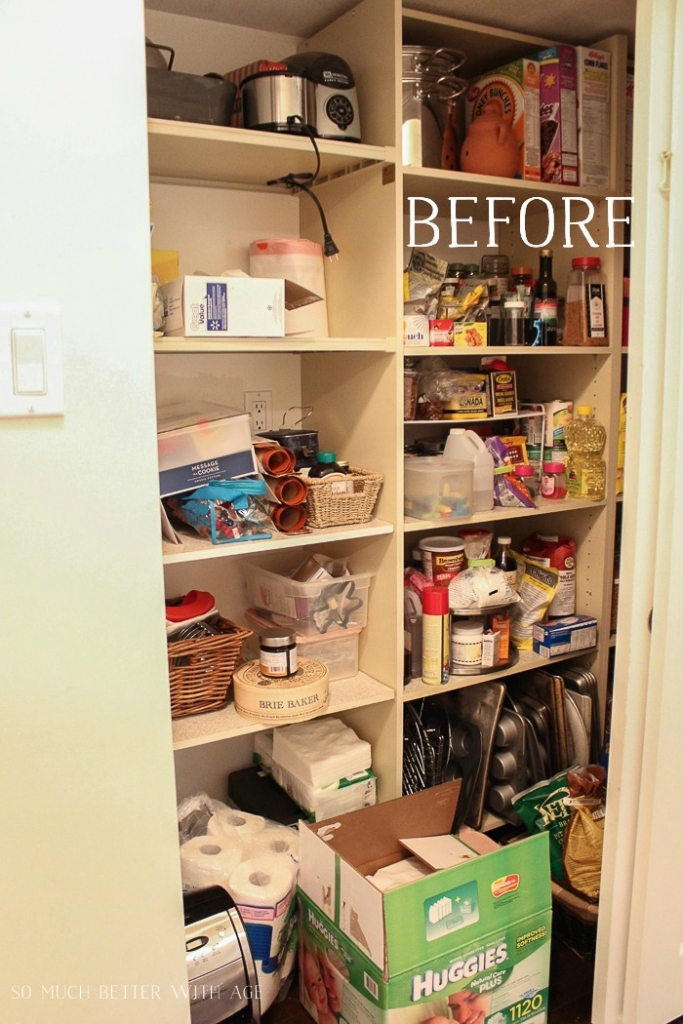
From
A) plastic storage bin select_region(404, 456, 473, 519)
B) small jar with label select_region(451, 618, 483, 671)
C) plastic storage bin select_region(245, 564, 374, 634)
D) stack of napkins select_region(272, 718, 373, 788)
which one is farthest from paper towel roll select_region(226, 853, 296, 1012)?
plastic storage bin select_region(404, 456, 473, 519)

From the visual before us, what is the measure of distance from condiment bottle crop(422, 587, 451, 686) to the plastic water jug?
0.81ft

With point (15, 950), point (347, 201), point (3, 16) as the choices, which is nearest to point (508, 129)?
point (347, 201)

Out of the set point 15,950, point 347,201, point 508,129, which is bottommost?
point 15,950

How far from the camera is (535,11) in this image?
1.98 m

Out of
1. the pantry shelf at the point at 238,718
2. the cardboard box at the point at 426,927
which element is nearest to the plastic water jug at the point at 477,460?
the pantry shelf at the point at 238,718

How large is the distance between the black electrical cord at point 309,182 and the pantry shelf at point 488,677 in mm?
1009

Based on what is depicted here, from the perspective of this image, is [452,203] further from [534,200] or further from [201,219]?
[201,219]

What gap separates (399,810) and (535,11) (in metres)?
1.83

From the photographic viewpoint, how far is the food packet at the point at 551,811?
204 cm

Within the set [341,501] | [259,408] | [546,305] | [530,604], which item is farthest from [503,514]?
[259,408]

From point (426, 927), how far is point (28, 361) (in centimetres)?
117

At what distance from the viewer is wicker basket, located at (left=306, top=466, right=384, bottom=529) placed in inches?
73.8

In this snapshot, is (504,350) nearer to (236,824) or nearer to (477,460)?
(477,460)

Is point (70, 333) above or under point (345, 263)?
under
